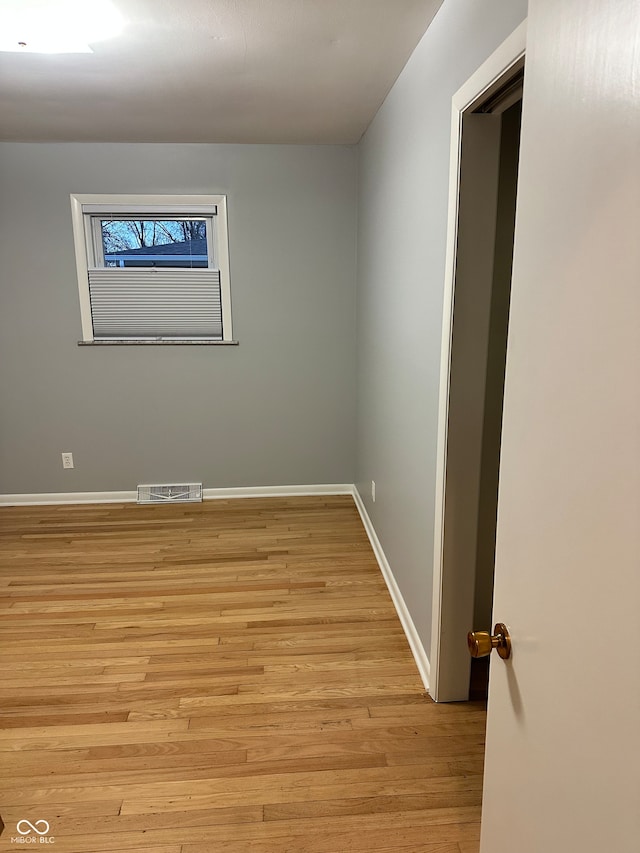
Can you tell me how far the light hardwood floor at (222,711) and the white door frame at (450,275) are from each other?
317 mm

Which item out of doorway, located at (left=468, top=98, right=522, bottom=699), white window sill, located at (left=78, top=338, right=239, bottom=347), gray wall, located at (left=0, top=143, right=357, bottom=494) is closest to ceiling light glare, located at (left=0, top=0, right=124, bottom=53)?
doorway, located at (left=468, top=98, right=522, bottom=699)

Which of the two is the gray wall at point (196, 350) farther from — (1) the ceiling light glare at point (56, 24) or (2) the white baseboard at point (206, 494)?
(1) the ceiling light glare at point (56, 24)

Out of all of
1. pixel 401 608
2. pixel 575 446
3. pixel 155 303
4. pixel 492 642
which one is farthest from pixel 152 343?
pixel 575 446

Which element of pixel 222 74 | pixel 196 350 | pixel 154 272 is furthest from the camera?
pixel 196 350

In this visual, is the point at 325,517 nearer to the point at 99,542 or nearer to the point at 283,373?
the point at 283,373

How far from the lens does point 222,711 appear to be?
6.98ft

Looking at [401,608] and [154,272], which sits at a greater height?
[154,272]

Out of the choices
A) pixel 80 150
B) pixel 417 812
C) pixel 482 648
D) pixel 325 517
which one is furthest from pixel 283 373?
pixel 482 648

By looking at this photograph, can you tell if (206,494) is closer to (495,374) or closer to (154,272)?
(154,272)

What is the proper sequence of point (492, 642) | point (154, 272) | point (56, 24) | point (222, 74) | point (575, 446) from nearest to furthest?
point (575, 446), point (492, 642), point (56, 24), point (222, 74), point (154, 272)

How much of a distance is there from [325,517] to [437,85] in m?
2.68

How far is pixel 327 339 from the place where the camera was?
4.12 m

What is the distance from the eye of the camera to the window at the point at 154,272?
3.91 m

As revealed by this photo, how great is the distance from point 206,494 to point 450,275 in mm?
2901
